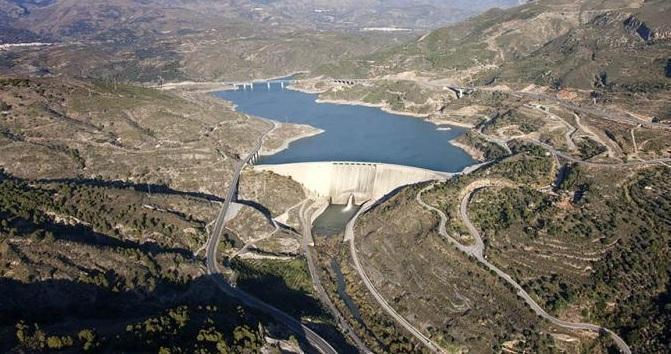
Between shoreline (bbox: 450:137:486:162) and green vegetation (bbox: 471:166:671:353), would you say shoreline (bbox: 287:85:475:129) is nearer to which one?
shoreline (bbox: 450:137:486:162)

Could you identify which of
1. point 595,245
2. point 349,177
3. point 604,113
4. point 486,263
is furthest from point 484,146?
point 486,263

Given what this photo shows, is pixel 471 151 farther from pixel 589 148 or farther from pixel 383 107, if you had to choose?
pixel 383 107

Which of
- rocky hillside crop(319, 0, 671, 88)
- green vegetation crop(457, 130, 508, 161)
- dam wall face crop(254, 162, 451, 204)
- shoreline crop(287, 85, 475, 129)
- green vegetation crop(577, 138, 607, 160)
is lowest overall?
dam wall face crop(254, 162, 451, 204)

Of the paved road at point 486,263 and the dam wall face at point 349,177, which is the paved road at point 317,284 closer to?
the dam wall face at point 349,177

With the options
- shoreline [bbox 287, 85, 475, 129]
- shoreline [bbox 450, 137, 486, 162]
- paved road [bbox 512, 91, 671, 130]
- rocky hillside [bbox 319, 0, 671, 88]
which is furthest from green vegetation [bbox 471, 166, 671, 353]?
rocky hillside [bbox 319, 0, 671, 88]

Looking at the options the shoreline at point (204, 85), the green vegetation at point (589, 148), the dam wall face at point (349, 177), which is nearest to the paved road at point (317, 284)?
the dam wall face at point (349, 177)

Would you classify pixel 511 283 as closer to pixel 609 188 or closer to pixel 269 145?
pixel 609 188
